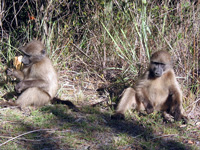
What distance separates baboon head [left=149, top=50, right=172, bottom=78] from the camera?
4.94m

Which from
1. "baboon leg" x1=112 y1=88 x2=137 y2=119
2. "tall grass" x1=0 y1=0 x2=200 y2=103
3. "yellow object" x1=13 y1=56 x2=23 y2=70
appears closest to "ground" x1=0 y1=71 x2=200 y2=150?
"baboon leg" x1=112 y1=88 x2=137 y2=119

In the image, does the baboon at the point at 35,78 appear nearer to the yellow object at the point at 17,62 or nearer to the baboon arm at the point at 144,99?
the yellow object at the point at 17,62

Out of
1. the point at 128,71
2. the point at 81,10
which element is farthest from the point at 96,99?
the point at 81,10

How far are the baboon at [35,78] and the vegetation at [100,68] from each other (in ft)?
0.79

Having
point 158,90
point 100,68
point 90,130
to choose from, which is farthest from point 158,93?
point 100,68

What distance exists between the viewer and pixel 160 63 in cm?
498

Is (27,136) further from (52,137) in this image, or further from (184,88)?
(184,88)

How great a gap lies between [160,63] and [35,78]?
2297mm

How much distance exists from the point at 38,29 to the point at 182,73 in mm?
3528

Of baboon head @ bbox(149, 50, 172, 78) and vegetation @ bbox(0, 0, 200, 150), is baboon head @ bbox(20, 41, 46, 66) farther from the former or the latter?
baboon head @ bbox(149, 50, 172, 78)

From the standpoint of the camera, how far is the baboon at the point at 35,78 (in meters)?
5.05

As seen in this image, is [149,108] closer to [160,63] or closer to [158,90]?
[158,90]

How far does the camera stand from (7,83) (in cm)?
593

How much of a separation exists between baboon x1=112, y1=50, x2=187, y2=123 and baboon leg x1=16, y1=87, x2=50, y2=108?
1.35 m
